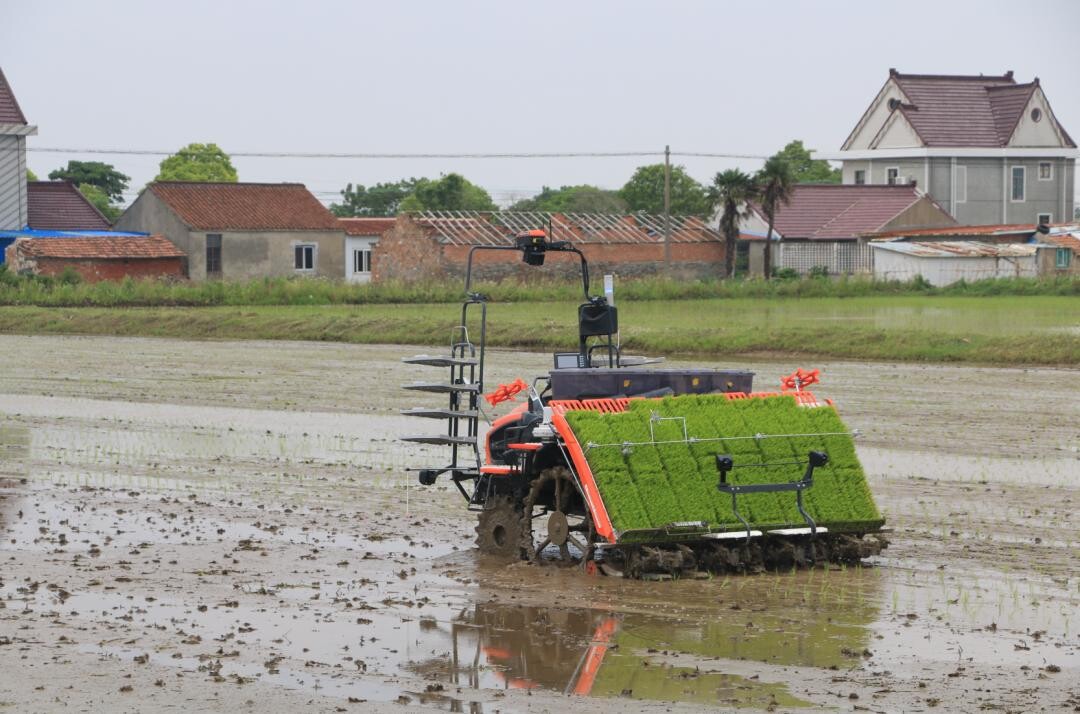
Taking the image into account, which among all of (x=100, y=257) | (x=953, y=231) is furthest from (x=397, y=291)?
(x=953, y=231)

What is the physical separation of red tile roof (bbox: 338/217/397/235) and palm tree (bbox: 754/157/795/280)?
56.1 ft

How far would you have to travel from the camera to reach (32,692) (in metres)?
8.47

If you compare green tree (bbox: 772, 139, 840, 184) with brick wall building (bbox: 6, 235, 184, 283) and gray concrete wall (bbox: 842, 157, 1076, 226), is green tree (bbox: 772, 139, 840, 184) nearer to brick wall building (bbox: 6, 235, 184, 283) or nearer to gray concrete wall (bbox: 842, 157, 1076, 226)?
gray concrete wall (bbox: 842, 157, 1076, 226)

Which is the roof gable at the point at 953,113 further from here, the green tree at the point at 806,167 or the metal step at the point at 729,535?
Answer: the metal step at the point at 729,535

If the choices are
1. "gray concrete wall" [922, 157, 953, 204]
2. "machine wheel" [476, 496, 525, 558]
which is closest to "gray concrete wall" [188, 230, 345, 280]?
"gray concrete wall" [922, 157, 953, 204]

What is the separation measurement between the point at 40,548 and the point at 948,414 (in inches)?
512

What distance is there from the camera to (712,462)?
11477mm

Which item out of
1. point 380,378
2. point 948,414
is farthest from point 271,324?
point 948,414

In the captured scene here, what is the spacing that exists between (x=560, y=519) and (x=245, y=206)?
57171 millimetres

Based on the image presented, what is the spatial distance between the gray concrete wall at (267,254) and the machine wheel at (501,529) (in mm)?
53306

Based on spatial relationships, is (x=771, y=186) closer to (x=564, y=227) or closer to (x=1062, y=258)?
(x=564, y=227)

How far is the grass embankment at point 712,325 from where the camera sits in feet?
106

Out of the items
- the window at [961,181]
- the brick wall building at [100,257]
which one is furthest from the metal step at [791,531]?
the window at [961,181]

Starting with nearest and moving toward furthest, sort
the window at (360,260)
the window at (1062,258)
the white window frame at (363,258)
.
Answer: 1. the window at (1062,258)
2. the white window frame at (363,258)
3. the window at (360,260)
